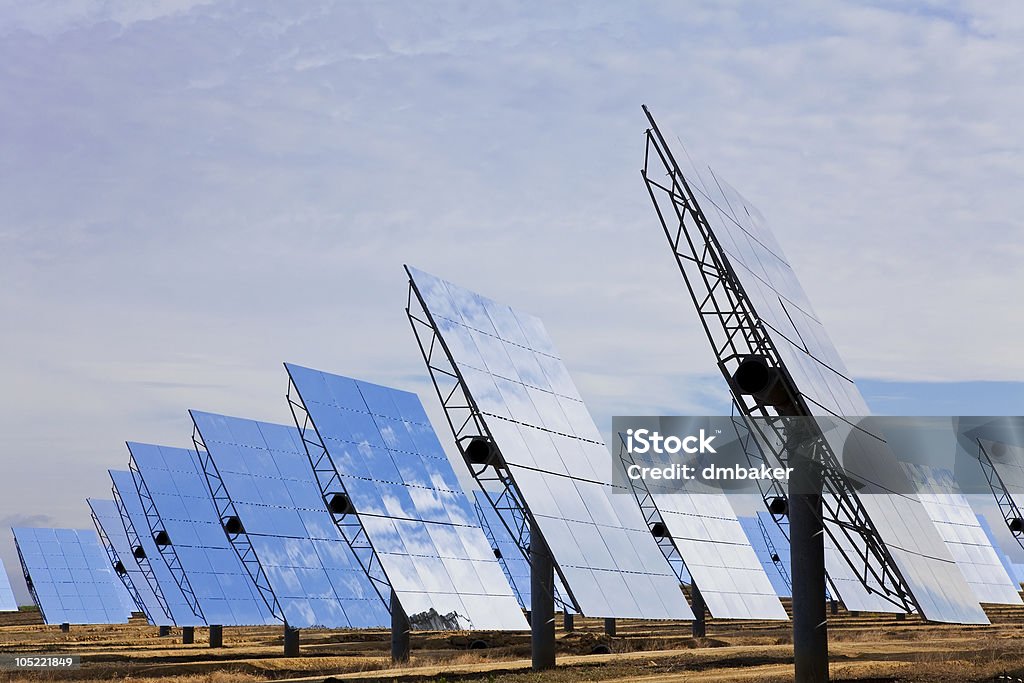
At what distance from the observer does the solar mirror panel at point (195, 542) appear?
40281 millimetres

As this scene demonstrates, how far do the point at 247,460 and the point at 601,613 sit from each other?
16970mm

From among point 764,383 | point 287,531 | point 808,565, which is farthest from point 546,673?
point 287,531

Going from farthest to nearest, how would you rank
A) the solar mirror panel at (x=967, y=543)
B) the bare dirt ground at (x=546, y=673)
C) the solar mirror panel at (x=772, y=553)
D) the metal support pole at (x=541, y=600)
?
the solar mirror panel at (x=772, y=553) → the solar mirror panel at (x=967, y=543) → the metal support pole at (x=541, y=600) → the bare dirt ground at (x=546, y=673)

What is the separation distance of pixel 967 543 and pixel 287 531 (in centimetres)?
2768

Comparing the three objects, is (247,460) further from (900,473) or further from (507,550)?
(900,473)

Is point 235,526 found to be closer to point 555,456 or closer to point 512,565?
point 555,456

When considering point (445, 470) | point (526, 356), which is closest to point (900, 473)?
point (526, 356)

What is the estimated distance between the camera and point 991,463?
45.2 metres

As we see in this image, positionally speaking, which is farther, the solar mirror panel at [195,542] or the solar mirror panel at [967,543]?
the solar mirror panel at [967,543]

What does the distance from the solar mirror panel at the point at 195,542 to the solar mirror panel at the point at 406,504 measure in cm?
1089

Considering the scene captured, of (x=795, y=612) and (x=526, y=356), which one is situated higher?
(x=526, y=356)

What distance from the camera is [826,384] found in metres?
18.9

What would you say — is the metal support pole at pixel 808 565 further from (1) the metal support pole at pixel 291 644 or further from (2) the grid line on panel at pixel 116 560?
(2) the grid line on panel at pixel 116 560

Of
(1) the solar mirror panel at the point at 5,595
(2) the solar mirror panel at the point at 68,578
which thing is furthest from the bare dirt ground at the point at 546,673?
(1) the solar mirror panel at the point at 5,595
